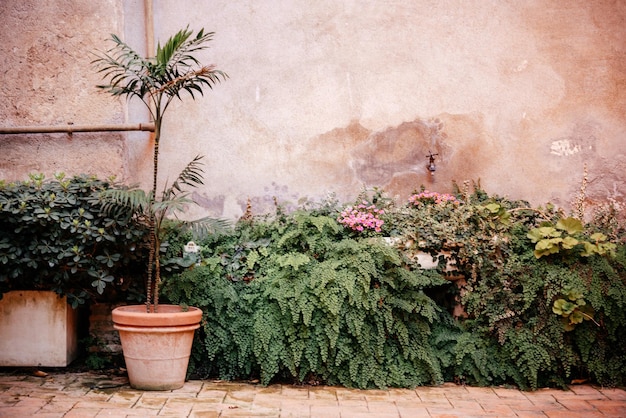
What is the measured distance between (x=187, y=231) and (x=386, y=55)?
9.40 feet

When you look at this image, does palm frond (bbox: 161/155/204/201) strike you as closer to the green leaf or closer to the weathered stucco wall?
the weathered stucco wall

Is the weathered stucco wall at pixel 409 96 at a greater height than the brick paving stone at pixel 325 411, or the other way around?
the weathered stucco wall at pixel 409 96

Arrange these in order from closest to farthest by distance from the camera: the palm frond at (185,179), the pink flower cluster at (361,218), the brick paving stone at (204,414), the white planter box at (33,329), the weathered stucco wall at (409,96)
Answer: the brick paving stone at (204,414) → the palm frond at (185,179) → the white planter box at (33,329) → the pink flower cluster at (361,218) → the weathered stucco wall at (409,96)

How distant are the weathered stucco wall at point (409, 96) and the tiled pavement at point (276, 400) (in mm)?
2255

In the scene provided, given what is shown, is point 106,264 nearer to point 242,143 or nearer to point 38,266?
point 38,266

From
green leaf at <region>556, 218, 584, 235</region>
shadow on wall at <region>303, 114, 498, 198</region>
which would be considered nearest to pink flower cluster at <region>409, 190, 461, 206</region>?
shadow on wall at <region>303, 114, 498, 198</region>

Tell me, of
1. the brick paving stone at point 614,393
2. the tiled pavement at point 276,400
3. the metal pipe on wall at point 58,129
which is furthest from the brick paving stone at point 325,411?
the metal pipe on wall at point 58,129

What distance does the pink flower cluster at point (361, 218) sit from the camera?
207 inches

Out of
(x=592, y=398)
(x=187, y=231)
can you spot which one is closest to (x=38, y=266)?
(x=187, y=231)

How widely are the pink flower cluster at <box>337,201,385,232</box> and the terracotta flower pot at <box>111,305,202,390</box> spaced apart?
157 centimetres

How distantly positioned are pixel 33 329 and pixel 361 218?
9.66 feet

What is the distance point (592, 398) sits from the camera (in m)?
4.54

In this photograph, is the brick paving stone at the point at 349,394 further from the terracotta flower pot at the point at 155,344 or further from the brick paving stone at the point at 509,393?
the terracotta flower pot at the point at 155,344

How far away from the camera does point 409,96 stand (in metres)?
6.34
